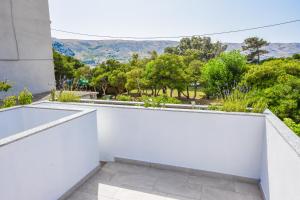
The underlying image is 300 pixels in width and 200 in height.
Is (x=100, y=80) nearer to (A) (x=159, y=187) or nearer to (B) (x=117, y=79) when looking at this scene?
(B) (x=117, y=79)

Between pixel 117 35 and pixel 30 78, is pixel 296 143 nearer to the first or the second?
pixel 30 78

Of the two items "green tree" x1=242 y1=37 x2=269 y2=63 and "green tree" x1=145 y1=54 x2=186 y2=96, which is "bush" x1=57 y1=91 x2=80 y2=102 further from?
"green tree" x1=242 y1=37 x2=269 y2=63

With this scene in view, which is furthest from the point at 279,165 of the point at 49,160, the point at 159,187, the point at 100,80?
the point at 100,80

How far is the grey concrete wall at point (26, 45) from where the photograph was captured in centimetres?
770

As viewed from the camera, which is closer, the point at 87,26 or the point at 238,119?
the point at 238,119

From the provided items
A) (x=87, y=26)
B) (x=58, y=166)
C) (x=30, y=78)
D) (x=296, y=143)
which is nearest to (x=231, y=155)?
(x=296, y=143)

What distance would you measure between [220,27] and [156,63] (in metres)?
8.09

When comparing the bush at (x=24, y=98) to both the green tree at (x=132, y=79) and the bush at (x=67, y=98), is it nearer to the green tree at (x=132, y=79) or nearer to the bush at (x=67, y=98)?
the bush at (x=67, y=98)

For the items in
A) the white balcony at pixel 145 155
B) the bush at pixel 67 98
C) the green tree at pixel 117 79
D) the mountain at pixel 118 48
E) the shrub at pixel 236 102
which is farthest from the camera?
the mountain at pixel 118 48

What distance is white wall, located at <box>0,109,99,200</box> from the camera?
195cm

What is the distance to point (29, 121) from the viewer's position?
11.0ft

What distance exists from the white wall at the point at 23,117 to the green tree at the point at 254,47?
112 ft

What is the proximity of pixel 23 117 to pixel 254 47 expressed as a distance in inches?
1396

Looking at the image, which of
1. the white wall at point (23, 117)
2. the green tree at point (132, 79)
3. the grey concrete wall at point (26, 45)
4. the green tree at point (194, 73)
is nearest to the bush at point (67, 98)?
the white wall at point (23, 117)
